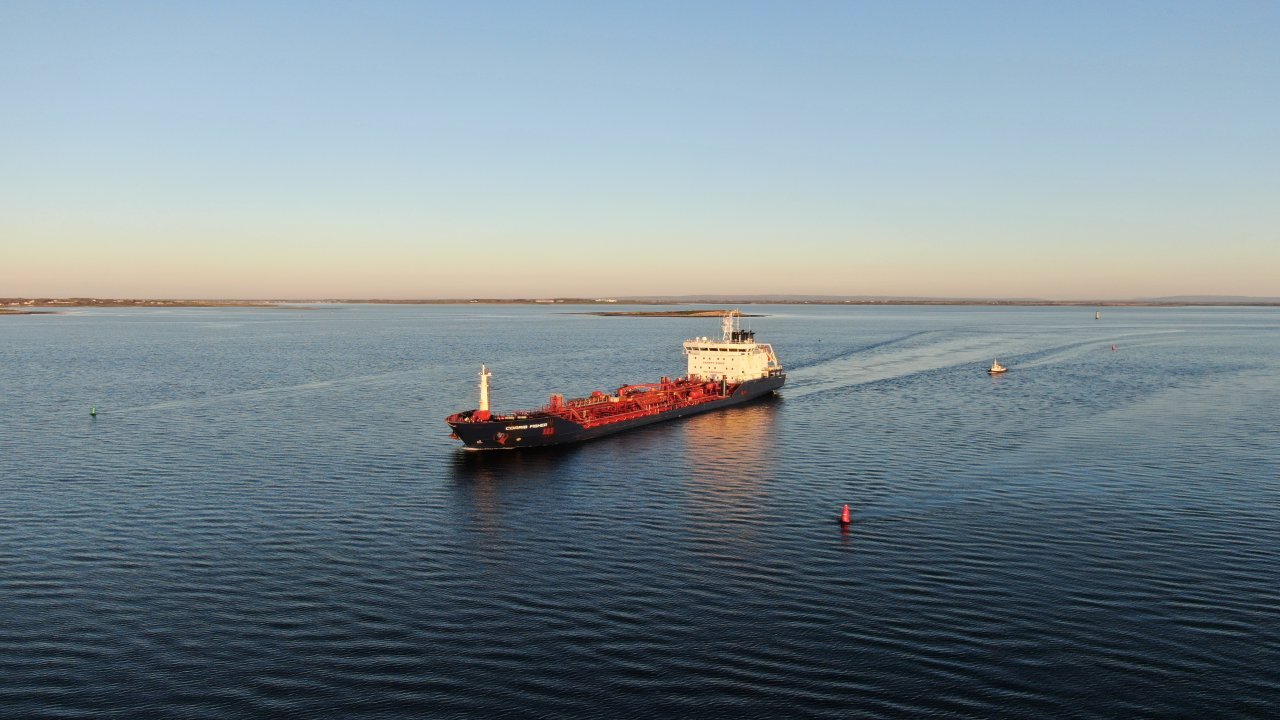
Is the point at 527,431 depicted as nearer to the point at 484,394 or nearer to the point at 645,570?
the point at 484,394

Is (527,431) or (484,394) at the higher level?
(484,394)

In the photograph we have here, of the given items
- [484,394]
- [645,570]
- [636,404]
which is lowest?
[645,570]

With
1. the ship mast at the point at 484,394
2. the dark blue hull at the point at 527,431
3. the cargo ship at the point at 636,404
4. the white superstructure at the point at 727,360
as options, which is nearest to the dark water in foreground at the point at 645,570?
the dark blue hull at the point at 527,431

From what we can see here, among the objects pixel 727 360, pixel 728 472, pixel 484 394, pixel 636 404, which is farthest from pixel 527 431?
pixel 727 360

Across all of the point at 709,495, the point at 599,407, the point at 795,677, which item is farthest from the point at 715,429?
the point at 795,677

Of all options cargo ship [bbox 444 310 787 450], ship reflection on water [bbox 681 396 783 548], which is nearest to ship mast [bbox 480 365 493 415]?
cargo ship [bbox 444 310 787 450]

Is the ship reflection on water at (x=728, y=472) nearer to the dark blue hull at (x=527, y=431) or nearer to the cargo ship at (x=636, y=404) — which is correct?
the cargo ship at (x=636, y=404)
